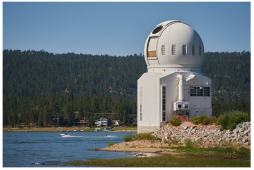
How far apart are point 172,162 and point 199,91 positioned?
1855cm

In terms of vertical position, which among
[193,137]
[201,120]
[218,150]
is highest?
[201,120]

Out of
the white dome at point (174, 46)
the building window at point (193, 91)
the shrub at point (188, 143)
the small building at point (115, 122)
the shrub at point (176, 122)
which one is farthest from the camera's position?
the small building at point (115, 122)

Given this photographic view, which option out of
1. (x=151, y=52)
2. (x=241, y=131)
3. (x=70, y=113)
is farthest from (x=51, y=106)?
(x=241, y=131)

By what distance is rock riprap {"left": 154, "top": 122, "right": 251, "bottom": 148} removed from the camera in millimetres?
40094

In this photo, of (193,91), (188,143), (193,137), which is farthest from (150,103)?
(188,143)

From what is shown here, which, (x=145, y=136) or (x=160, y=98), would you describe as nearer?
(x=145, y=136)

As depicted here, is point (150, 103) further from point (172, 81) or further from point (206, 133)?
point (206, 133)

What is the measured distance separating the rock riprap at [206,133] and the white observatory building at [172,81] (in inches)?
92.6

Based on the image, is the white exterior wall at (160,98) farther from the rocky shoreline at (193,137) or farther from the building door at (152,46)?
the building door at (152,46)

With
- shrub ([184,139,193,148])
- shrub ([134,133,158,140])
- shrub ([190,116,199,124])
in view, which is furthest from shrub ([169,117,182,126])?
shrub ([184,139,193,148])

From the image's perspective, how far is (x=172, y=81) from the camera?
1949 inches

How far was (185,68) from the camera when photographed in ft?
165

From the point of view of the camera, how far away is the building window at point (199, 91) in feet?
165

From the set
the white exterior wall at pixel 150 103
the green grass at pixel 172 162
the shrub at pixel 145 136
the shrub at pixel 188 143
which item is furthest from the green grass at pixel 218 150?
the white exterior wall at pixel 150 103
